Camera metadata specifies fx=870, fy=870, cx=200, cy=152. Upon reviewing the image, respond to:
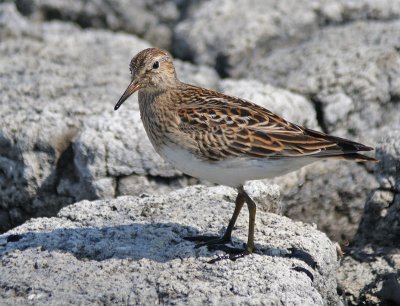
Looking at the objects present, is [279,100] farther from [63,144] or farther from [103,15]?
[103,15]

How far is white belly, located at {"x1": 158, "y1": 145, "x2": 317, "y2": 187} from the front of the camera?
6.65m

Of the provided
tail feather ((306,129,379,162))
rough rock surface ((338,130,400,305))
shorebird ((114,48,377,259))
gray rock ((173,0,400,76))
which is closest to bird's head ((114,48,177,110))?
shorebird ((114,48,377,259))

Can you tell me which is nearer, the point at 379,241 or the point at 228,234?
the point at 228,234

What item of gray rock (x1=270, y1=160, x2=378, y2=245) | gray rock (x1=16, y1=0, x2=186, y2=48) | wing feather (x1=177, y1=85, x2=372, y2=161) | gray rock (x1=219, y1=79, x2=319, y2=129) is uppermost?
gray rock (x1=16, y1=0, x2=186, y2=48)

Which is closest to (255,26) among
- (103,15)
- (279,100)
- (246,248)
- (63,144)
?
(279,100)

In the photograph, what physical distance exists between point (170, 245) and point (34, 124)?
2.51 metres

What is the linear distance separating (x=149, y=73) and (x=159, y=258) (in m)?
1.58

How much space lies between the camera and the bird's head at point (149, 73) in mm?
7219

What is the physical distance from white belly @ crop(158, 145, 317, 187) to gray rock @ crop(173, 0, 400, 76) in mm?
4082

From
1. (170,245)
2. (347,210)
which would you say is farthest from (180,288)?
(347,210)

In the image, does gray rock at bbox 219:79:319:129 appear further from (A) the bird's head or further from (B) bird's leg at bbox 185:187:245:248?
(B) bird's leg at bbox 185:187:245:248

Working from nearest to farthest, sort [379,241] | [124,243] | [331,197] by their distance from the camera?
[124,243] → [379,241] → [331,197]

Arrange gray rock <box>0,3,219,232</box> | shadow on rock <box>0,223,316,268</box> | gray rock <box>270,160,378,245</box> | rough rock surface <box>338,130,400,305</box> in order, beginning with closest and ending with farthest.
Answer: shadow on rock <box>0,223,316,268</box>, rough rock surface <box>338,130,400,305</box>, gray rock <box>0,3,219,232</box>, gray rock <box>270,160,378,245</box>

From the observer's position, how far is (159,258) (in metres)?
6.68
